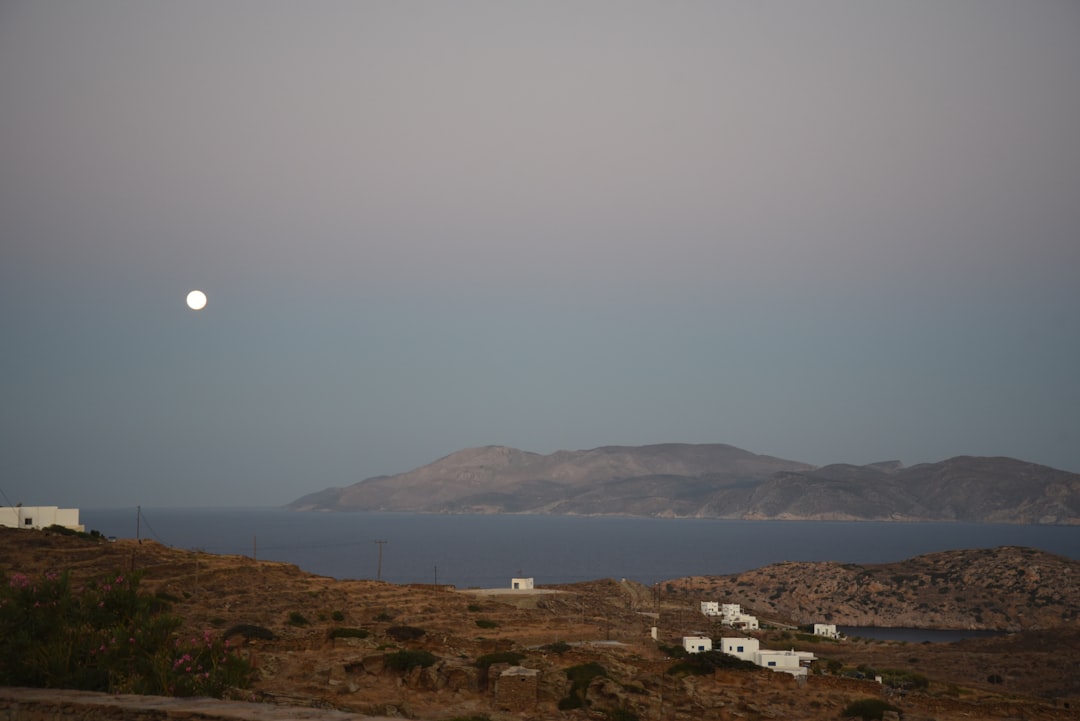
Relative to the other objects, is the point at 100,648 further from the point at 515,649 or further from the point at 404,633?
the point at 515,649

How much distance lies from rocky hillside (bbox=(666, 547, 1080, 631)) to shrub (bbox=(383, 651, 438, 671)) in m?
85.4

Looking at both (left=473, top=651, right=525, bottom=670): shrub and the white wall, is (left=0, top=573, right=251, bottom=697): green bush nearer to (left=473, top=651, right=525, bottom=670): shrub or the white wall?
(left=473, top=651, right=525, bottom=670): shrub

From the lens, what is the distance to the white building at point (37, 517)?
2677 inches

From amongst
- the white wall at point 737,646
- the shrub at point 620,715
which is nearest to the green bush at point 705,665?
the shrub at point 620,715

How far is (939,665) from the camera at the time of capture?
65.1 metres

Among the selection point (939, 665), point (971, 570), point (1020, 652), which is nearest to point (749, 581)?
point (971, 570)

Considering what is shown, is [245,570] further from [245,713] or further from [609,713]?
[245,713]

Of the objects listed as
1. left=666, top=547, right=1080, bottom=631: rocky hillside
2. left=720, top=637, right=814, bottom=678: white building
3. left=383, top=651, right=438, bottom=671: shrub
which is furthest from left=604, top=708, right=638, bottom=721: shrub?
left=666, top=547, right=1080, bottom=631: rocky hillside

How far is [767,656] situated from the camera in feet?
165

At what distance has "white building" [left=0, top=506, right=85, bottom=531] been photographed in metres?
68.0

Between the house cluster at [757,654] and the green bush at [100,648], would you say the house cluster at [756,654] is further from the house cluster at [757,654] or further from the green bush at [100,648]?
the green bush at [100,648]

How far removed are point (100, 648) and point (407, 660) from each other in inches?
605

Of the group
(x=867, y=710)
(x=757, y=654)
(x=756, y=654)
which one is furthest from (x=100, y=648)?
(x=756, y=654)

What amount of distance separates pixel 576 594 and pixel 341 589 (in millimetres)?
24624
